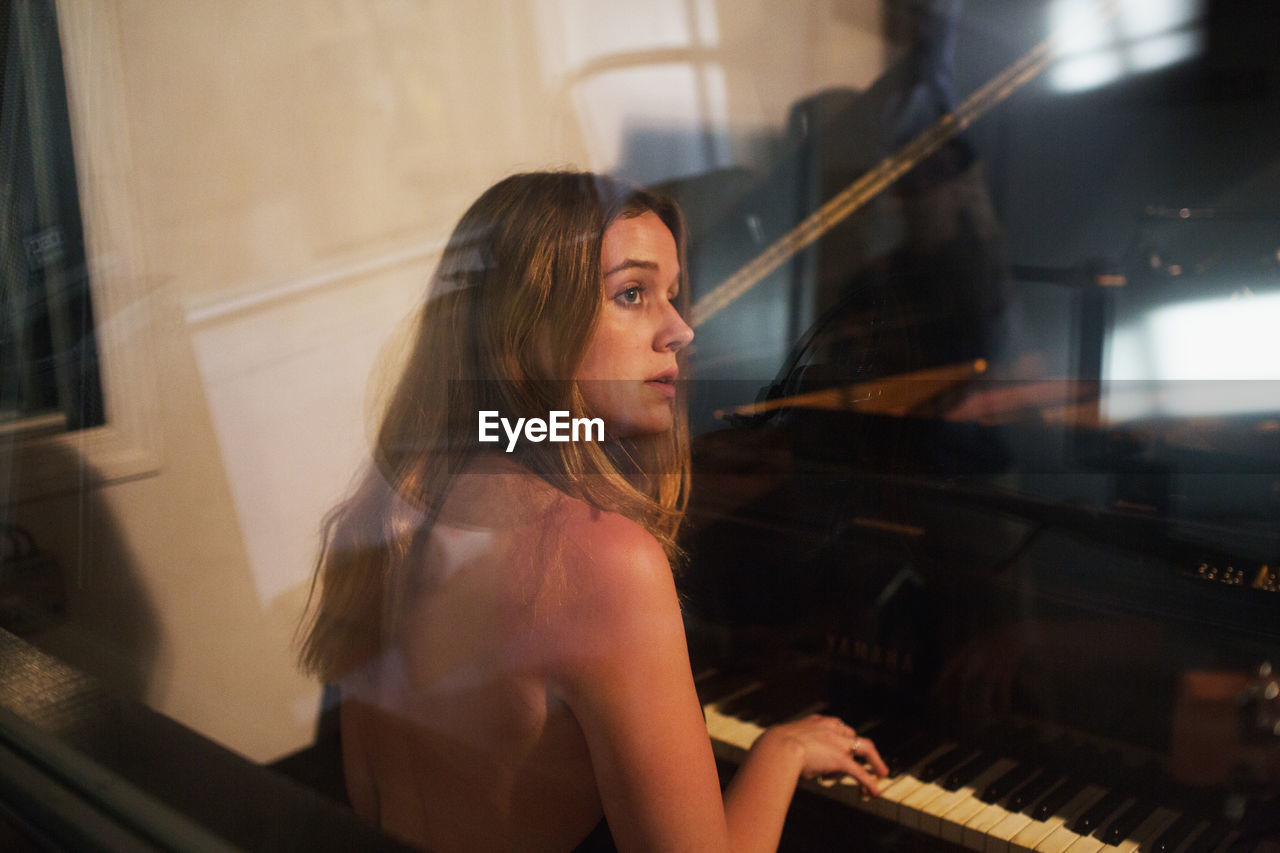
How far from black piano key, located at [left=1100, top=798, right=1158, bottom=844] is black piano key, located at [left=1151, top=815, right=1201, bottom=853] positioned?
0.08ft

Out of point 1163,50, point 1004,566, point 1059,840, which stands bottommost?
point 1059,840

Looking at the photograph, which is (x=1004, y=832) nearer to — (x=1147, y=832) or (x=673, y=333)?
(x=1147, y=832)

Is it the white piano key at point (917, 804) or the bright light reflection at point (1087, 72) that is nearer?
the white piano key at point (917, 804)

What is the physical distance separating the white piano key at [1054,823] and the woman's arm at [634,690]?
0.43 m

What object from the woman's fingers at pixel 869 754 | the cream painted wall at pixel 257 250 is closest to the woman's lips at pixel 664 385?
the cream painted wall at pixel 257 250

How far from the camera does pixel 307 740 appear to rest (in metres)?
1.16

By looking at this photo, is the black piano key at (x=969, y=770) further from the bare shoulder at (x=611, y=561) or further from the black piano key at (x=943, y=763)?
the bare shoulder at (x=611, y=561)

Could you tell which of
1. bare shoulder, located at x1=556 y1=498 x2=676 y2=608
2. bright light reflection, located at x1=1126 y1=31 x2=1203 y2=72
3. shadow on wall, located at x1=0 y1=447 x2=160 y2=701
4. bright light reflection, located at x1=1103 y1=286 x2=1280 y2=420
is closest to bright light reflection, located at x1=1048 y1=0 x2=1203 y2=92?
bright light reflection, located at x1=1126 y1=31 x2=1203 y2=72

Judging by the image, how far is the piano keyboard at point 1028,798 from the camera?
907mm

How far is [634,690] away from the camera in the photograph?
0.68m

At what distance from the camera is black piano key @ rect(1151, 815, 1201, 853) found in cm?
89

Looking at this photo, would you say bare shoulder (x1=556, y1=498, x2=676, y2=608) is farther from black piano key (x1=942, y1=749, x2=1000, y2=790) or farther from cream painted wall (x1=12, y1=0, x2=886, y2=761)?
black piano key (x1=942, y1=749, x2=1000, y2=790)

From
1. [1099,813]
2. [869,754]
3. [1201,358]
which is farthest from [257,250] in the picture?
[1201,358]

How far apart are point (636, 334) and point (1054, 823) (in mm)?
766
